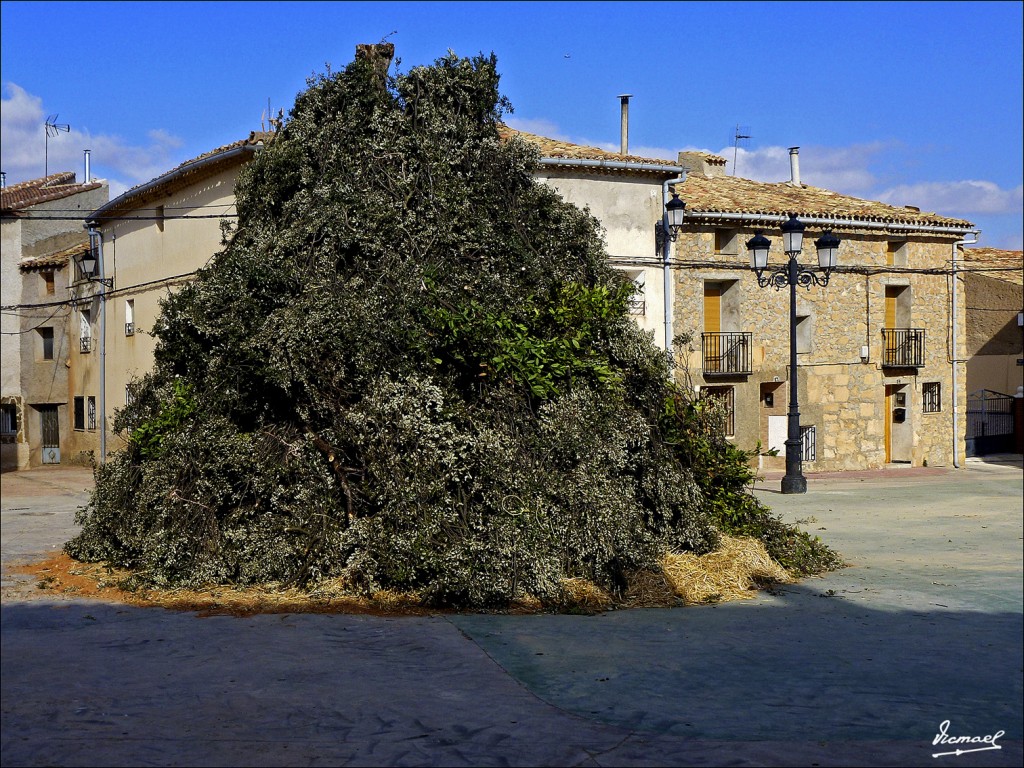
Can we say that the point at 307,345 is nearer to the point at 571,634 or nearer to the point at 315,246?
the point at 315,246

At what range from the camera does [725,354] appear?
77.1ft

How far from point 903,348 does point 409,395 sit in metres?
20.5

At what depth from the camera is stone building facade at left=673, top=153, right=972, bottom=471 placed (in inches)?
919

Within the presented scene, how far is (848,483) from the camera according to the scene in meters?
19.7

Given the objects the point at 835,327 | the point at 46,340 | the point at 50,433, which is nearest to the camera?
the point at 50,433

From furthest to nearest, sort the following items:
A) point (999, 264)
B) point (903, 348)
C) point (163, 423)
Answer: point (999, 264) → point (903, 348) → point (163, 423)

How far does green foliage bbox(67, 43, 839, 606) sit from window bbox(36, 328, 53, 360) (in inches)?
111

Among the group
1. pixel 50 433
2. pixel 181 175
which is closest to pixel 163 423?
pixel 50 433

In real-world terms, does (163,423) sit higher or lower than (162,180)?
lower

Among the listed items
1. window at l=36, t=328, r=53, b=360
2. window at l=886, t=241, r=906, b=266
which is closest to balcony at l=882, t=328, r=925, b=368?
window at l=886, t=241, r=906, b=266

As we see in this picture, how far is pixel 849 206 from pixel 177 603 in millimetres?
21920

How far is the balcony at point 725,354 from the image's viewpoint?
924 inches

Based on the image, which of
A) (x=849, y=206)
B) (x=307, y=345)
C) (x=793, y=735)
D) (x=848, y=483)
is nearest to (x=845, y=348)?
(x=849, y=206)

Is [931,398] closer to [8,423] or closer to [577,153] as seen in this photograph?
[577,153]
